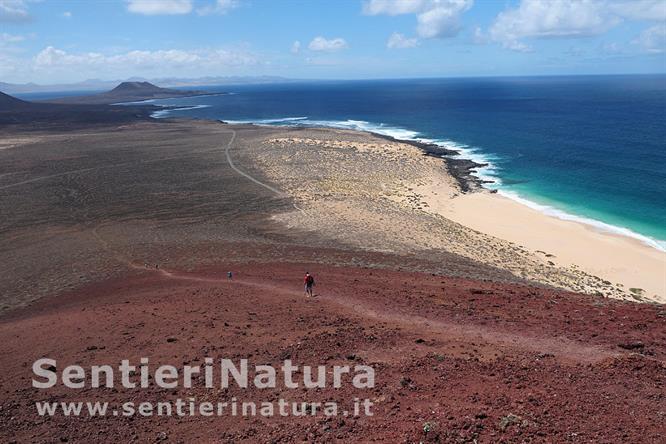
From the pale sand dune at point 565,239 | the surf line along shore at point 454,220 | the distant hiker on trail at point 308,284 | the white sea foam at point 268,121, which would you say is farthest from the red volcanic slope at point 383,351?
A: the white sea foam at point 268,121

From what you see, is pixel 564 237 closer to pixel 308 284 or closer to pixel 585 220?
pixel 585 220

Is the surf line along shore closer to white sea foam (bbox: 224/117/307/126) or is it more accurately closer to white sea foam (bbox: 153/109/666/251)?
white sea foam (bbox: 153/109/666/251)

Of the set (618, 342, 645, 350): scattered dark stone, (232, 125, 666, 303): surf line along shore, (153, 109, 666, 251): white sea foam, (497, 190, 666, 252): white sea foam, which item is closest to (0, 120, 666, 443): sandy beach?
(618, 342, 645, 350): scattered dark stone

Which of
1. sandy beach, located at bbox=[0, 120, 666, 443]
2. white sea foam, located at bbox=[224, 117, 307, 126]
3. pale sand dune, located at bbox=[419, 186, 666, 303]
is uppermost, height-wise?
white sea foam, located at bbox=[224, 117, 307, 126]

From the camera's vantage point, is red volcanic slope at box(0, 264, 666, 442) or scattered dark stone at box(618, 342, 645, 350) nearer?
red volcanic slope at box(0, 264, 666, 442)

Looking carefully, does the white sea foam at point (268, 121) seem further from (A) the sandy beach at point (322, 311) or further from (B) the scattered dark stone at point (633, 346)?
(B) the scattered dark stone at point (633, 346)

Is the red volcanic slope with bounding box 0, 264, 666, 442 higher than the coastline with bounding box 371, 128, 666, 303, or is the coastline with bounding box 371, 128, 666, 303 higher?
the red volcanic slope with bounding box 0, 264, 666, 442
